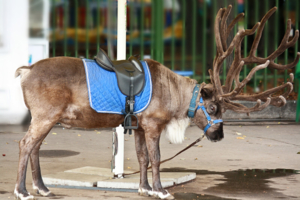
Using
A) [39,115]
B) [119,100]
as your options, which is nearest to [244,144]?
[119,100]

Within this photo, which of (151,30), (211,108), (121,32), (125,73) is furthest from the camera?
(151,30)

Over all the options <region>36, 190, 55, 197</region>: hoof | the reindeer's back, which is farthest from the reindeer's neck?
<region>36, 190, 55, 197</region>: hoof

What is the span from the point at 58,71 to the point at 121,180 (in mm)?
1778

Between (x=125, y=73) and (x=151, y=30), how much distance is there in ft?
25.0

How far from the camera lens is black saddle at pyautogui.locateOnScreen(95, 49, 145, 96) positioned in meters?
5.92

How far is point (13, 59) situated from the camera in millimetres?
12266

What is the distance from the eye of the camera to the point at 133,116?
6066 millimetres

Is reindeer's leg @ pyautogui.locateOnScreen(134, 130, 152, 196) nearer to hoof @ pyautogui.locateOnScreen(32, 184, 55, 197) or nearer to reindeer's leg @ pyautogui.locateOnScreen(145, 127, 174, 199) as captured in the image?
reindeer's leg @ pyautogui.locateOnScreen(145, 127, 174, 199)

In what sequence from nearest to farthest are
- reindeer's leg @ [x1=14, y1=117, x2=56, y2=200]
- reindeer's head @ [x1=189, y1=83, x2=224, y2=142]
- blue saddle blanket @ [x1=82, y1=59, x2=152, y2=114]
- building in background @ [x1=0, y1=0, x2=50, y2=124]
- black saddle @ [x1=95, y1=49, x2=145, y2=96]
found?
reindeer's leg @ [x1=14, y1=117, x2=56, y2=200] < blue saddle blanket @ [x1=82, y1=59, x2=152, y2=114] < black saddle @ [x1=95, y1=49, x2=145, y2=96] < reindeer's head @ [x1=189, y1=83, x2=224, y2=142] < building in background @ [x1=0, y1=0, x2=50, y2=124]

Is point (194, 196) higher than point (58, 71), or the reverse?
point (58, 71)

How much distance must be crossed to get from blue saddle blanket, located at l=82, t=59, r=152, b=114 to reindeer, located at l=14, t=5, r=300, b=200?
0.07 meters

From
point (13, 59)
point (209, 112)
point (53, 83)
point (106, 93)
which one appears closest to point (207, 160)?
point (209, 112)

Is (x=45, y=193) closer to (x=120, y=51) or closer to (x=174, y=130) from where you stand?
(x=174, y=130)

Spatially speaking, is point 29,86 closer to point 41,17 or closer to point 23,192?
point 23,192
